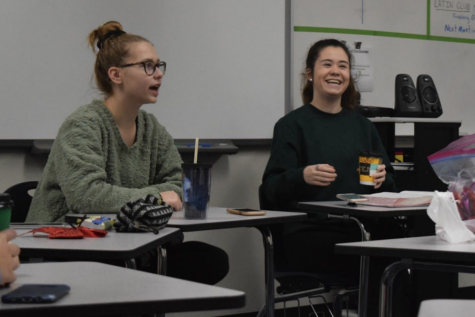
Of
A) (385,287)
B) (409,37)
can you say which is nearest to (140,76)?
(385,287)

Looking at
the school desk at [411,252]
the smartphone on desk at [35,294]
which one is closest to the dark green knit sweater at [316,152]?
the school desk at [411,252]

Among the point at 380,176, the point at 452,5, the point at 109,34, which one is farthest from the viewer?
the point at 452,5

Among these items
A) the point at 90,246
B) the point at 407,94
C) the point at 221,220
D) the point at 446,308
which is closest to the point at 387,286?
the point at 446,308

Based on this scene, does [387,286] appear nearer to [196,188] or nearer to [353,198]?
[196,188]

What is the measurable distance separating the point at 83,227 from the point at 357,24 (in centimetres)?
267

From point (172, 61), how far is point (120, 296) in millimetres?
2537

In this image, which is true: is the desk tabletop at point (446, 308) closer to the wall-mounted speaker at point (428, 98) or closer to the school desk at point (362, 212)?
the school desk at point (362, 212)

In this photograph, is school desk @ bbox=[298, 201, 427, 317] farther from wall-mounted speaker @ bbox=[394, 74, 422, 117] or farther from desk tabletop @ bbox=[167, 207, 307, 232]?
wall-mounted speaker @ bbox=[394, 74, 422, 117]

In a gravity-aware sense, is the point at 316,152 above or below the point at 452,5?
below

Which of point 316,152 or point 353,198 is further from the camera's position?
point 316,152

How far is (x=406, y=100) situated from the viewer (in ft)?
11.9

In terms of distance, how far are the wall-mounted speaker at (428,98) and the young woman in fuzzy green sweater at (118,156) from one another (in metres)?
1.61

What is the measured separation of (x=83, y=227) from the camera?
165 cm

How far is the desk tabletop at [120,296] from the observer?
2.94ft
